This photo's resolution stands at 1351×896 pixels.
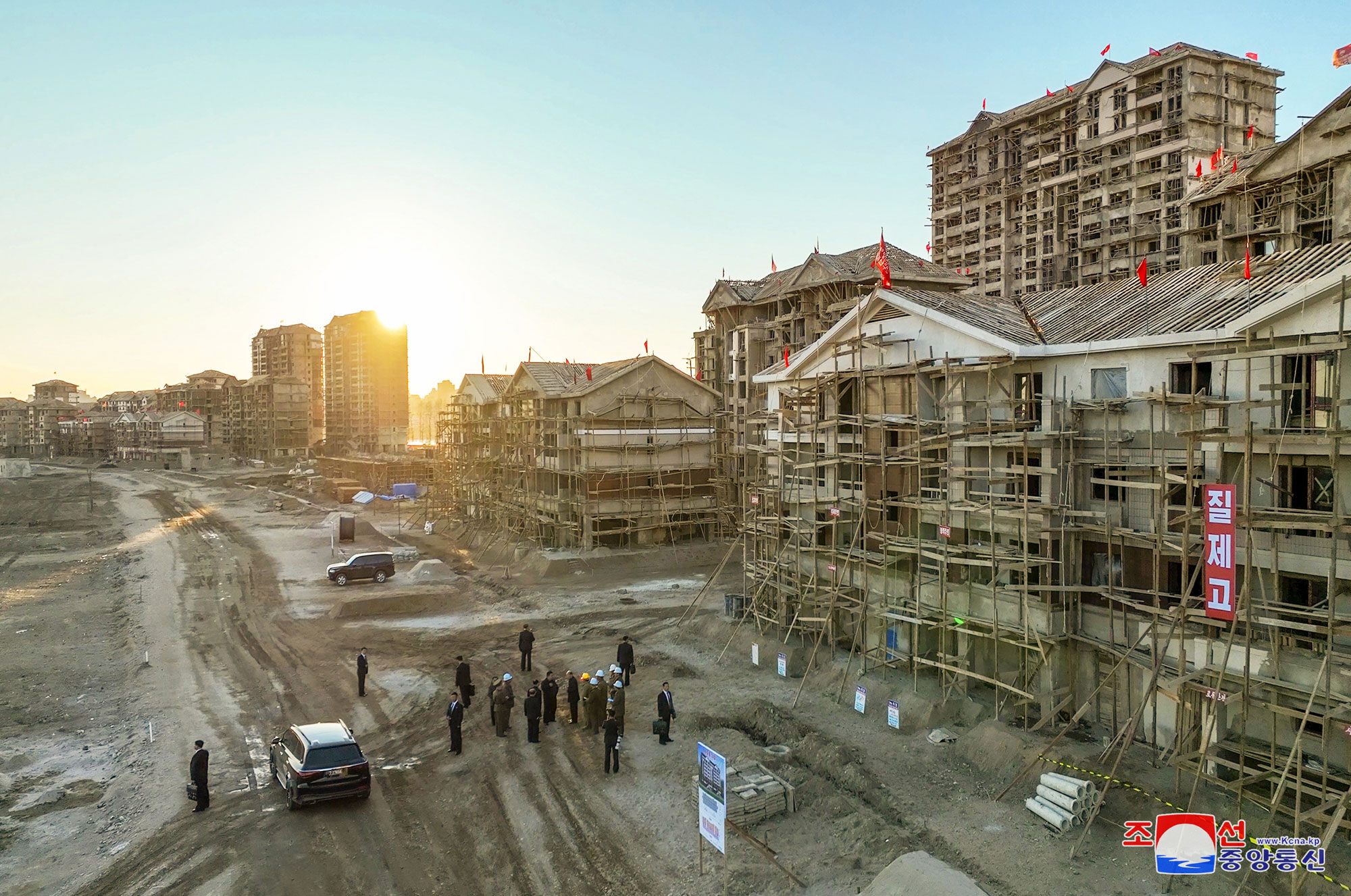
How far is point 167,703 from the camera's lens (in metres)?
25.6

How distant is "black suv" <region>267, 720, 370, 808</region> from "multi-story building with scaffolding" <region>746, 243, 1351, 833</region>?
14.6 m

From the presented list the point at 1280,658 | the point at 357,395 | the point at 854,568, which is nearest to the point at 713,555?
the point at 854,568

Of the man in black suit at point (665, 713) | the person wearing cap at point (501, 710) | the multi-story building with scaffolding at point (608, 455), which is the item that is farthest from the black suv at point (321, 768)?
the multi-story building with scaffolding at point (608, 455)

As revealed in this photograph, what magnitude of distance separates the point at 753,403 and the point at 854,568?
27.8 meters

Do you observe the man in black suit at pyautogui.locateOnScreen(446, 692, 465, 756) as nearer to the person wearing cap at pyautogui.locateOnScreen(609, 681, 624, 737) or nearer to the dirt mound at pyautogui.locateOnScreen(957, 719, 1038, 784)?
Answer: the person wearing cap at pyautogui.locateOnScreen(609, 681, 624, 737)

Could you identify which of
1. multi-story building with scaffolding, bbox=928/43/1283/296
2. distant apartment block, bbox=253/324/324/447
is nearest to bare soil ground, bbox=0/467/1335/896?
multi-story building with scaffolding, bbox=928/43/1283/296

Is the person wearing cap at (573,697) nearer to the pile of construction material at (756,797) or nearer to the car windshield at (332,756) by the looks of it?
the pile of construction material at (756,797)

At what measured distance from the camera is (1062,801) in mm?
16016

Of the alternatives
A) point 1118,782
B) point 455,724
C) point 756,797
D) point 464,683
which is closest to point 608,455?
point 464,683

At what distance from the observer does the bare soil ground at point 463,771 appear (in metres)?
15.3

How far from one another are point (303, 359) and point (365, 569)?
122 m

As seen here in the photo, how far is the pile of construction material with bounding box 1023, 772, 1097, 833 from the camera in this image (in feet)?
51.6

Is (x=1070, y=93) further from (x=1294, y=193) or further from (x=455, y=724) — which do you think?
(x=455, y=724)

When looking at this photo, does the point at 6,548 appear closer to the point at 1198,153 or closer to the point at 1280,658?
the point at 1280,658
